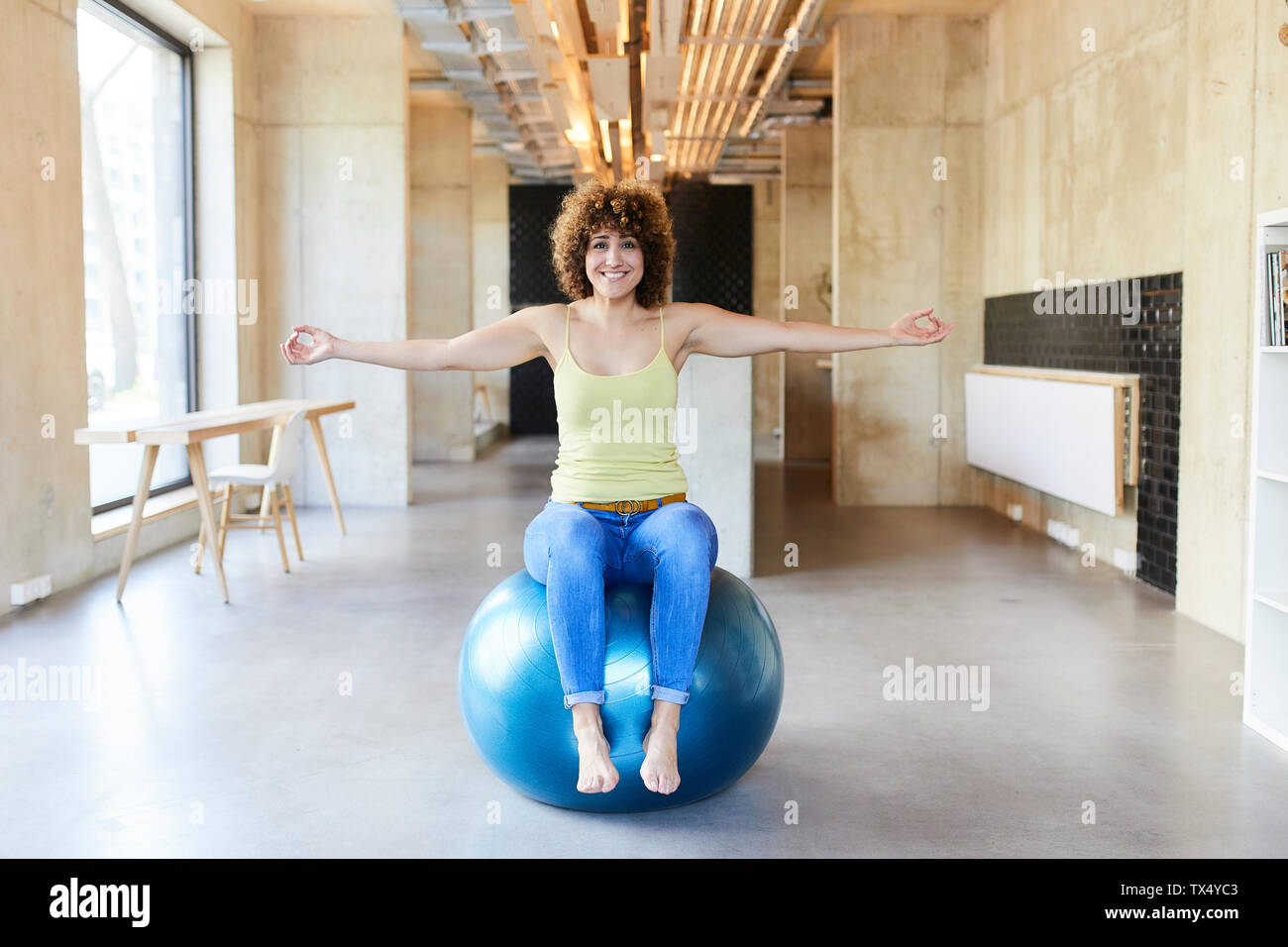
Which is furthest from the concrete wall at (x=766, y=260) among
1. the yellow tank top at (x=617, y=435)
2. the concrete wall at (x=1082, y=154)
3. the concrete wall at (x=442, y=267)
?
the yellow tank top at (x=617, y=435)

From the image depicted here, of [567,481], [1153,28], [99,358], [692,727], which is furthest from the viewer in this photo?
[99,358]

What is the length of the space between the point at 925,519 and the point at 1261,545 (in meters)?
4.52

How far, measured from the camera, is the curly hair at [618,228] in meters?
3.28

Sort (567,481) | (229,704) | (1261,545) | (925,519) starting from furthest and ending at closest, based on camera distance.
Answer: (925,519) < (229,704) < (1261,545) < (567,481)

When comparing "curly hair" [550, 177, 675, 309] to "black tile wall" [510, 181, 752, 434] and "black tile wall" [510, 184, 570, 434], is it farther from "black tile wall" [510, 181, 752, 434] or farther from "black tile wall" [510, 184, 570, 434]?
"black tile wall" [510, 181, 752, 434]

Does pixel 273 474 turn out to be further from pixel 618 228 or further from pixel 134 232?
pixel 618 228

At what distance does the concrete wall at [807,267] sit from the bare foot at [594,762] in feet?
31.4

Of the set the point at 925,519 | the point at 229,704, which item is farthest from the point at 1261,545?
the point at 925,519

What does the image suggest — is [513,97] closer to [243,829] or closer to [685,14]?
[685,14]

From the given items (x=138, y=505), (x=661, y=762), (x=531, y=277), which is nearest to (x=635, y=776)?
(x=661, y=762)

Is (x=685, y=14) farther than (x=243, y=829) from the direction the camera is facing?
Yes

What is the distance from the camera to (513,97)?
368 inches

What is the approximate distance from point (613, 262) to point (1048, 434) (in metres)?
4.54

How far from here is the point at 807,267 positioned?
1241 cm
